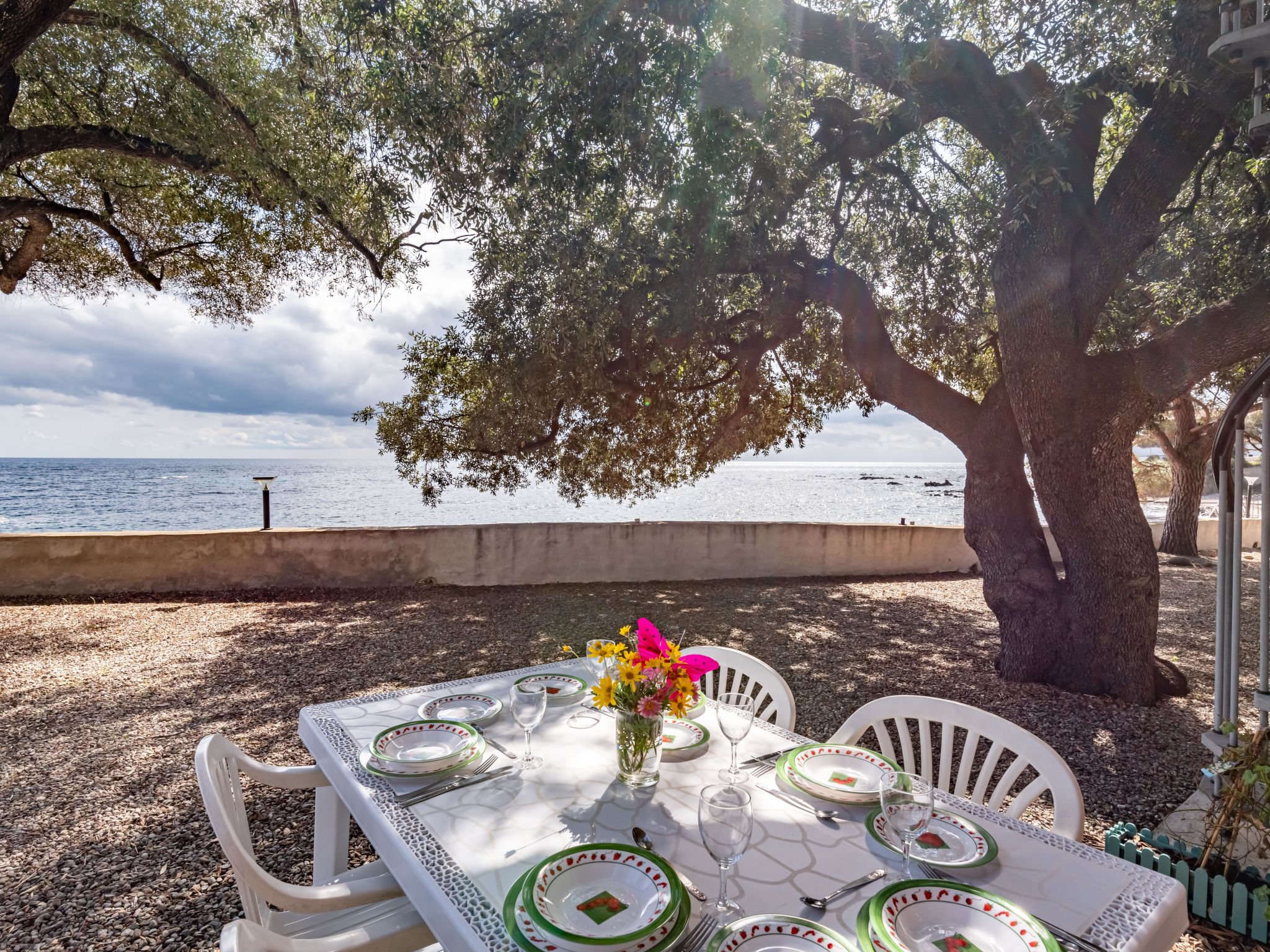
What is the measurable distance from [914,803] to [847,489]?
209ft

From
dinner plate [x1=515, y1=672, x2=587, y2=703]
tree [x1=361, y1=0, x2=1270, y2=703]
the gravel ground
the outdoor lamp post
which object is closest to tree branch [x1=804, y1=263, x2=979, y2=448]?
tree [x1=361, y1=0, x2=1270, y2=703]

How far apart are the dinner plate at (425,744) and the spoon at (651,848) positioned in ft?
1.82

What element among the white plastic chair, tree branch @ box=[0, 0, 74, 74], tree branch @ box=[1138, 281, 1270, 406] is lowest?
the white plastic chair

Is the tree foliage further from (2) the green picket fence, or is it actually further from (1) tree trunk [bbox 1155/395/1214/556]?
(1) tree trunk [bbox 1155/395/1214/556]

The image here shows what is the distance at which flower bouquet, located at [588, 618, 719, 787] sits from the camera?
60.5 inches

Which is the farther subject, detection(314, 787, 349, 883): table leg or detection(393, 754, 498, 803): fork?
detection(314, 787, 349, 883): table leg

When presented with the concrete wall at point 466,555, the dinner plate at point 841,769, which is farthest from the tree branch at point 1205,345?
the concrete wall at point 466,555

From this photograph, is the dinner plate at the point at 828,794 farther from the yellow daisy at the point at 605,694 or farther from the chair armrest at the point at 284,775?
the chair armrest at the point at 284,775

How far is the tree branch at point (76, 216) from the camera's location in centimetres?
568

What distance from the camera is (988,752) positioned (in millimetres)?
1821

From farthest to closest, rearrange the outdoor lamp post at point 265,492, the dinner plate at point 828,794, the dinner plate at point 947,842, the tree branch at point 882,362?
the outdoor lamp post at point 265,492
the tree branch at point 882,362
the dinner plate at point 828,794
the dinner plate at point 947,842

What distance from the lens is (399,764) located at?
1.65 m

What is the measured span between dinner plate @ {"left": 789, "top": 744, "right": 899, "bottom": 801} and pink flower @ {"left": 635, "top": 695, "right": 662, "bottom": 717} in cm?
39

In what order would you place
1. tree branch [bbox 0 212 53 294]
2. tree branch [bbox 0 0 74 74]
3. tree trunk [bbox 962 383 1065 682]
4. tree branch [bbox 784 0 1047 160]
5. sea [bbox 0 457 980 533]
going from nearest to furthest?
tree branch [bbox 0 0 74 74] < tree branch [bbox 784 0 1047 160] < tree trunk [bbox 962 383 1065 682] < tree branch [bbox 0 212 53 294] < sea [bbox 0 457 980 533]
